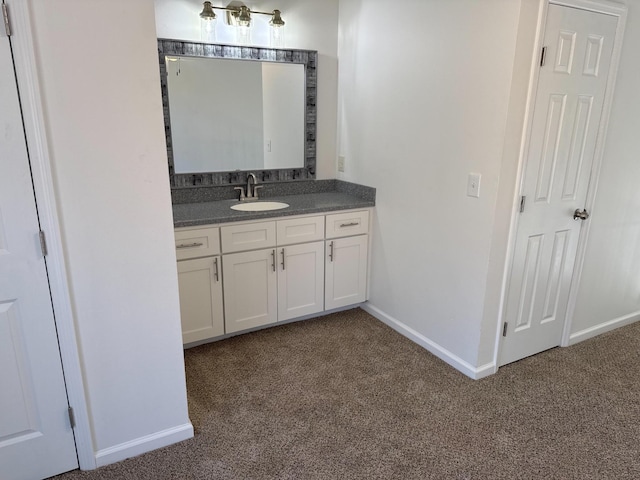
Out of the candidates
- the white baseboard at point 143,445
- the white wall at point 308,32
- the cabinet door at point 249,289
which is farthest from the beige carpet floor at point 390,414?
the white wall at point 308,32

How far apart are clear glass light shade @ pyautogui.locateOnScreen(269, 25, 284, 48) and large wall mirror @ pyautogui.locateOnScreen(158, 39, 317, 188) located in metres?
0.06

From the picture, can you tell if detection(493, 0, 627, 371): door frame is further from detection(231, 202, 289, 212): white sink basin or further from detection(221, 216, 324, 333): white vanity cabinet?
detection(231, 202, 289, 212): white sink basin

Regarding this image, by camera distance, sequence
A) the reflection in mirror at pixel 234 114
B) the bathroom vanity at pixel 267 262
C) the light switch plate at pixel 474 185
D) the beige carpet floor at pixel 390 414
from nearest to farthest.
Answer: the beige carpet floor at pixel 390 414
the light switch plate at pixel 474 185
the bathroom vanity at pixel 267 262
the reflection in mirror at pixel 234 114

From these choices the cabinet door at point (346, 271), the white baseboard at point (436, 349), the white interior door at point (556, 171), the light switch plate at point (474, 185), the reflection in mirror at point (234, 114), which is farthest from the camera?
the cabinet door at point (346, 271)

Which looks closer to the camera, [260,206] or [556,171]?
[556,171]

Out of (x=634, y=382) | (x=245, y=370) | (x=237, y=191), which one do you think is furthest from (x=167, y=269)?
(x=634, y=382)

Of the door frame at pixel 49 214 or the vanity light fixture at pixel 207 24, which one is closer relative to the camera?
the door frame at pixel 49 214

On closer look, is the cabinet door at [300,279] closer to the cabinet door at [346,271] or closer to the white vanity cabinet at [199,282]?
the cabinet door at [346,271]

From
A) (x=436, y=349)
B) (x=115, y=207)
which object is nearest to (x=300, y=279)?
(x=436, y=349)

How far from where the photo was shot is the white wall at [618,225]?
2545mm

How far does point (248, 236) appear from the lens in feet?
9.04

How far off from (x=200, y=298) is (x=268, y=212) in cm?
68

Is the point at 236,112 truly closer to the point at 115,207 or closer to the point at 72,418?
the point at 115,207

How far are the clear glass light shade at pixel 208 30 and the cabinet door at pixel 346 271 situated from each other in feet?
5.10
